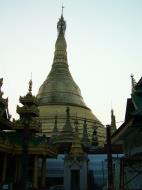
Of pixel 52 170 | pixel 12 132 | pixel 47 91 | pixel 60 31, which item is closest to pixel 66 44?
pixel 60 31

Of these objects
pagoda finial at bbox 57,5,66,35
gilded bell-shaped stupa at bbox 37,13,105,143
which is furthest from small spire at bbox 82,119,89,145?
pagoda finial at bbox 57,5,66,35

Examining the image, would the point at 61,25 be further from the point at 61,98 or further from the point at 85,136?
the point at 85,136

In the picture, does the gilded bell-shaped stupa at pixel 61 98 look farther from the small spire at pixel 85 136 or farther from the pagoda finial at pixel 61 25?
the pagoda finial at pixel 61 25

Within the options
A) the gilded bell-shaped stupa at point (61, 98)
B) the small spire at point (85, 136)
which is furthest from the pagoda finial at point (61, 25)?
the small spire at point (85, 136)

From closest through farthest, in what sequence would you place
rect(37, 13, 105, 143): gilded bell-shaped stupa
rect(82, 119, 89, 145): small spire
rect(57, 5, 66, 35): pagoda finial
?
rect(82, 119, 89, 145): small spire < rect(37, 13, 105, 143): gilded bell-shaped stupa < rect(57, 5, 66, 35): pagoda finial

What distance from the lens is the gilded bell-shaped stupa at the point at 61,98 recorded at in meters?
45.8

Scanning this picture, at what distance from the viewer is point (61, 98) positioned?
49.5 m

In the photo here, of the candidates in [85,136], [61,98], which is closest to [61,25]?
[61,98]

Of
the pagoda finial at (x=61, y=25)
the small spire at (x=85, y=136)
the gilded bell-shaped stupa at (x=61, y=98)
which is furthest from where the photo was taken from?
the pagoda finial at (x=61, y=25)

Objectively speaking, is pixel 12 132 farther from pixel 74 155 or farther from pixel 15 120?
pixel 74 155

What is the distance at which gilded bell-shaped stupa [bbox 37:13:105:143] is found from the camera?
150ft

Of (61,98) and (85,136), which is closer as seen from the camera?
(85,136)

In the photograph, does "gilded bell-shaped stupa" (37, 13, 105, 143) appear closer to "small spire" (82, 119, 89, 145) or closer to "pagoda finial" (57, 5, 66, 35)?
"small spire" (82, 119, 89, 145)

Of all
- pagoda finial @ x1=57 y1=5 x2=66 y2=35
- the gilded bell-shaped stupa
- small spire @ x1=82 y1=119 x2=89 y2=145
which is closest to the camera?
small spire @ x1=82 y1=119 x2=89 y2=145
